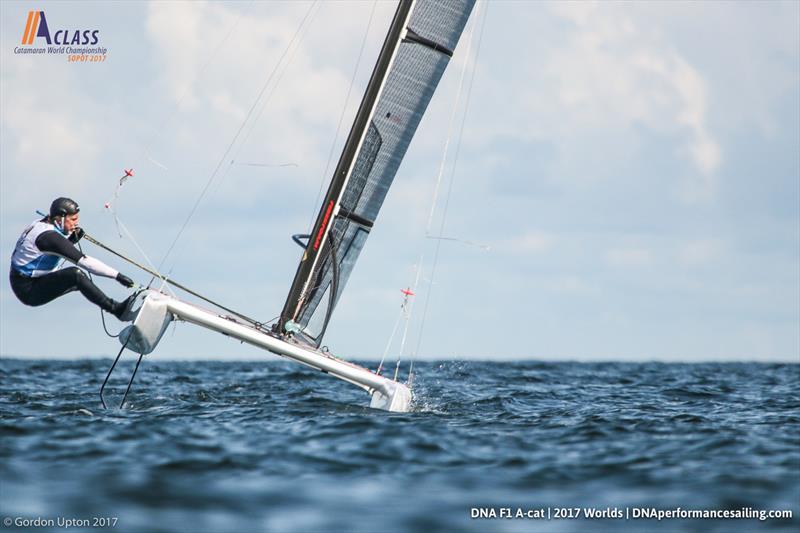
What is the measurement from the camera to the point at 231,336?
10016 mm

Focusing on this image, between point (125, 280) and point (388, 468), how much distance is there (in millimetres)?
4013

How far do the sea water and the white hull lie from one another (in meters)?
0.32

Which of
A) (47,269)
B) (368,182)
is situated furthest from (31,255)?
(368,182)

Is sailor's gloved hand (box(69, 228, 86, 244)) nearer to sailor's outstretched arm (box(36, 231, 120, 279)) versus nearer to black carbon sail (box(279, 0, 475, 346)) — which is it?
sailor's outstretched arm (box(36, 231, 120, 279))

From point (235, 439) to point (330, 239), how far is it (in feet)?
12.0

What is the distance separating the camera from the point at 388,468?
267 inches

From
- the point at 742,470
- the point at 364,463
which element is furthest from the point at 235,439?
the point at 742,470

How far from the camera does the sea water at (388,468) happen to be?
17.6 feet

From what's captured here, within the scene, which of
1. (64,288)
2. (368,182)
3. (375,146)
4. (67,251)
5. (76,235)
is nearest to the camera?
(67,251)

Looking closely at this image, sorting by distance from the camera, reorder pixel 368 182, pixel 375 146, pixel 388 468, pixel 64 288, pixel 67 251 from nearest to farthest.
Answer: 1. pixel 388 468
2. pixel 67 251
3. pixel 64 288
4. pixel 375 146
5. pixel 368 182

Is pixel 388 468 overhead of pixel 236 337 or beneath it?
beneath

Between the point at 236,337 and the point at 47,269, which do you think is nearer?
the point at 47,269

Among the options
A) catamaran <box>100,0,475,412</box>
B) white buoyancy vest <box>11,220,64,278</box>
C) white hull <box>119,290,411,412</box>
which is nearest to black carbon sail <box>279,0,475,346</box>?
catamaran <box>100,0,475,412</box>

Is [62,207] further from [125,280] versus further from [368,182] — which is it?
[368,182]
